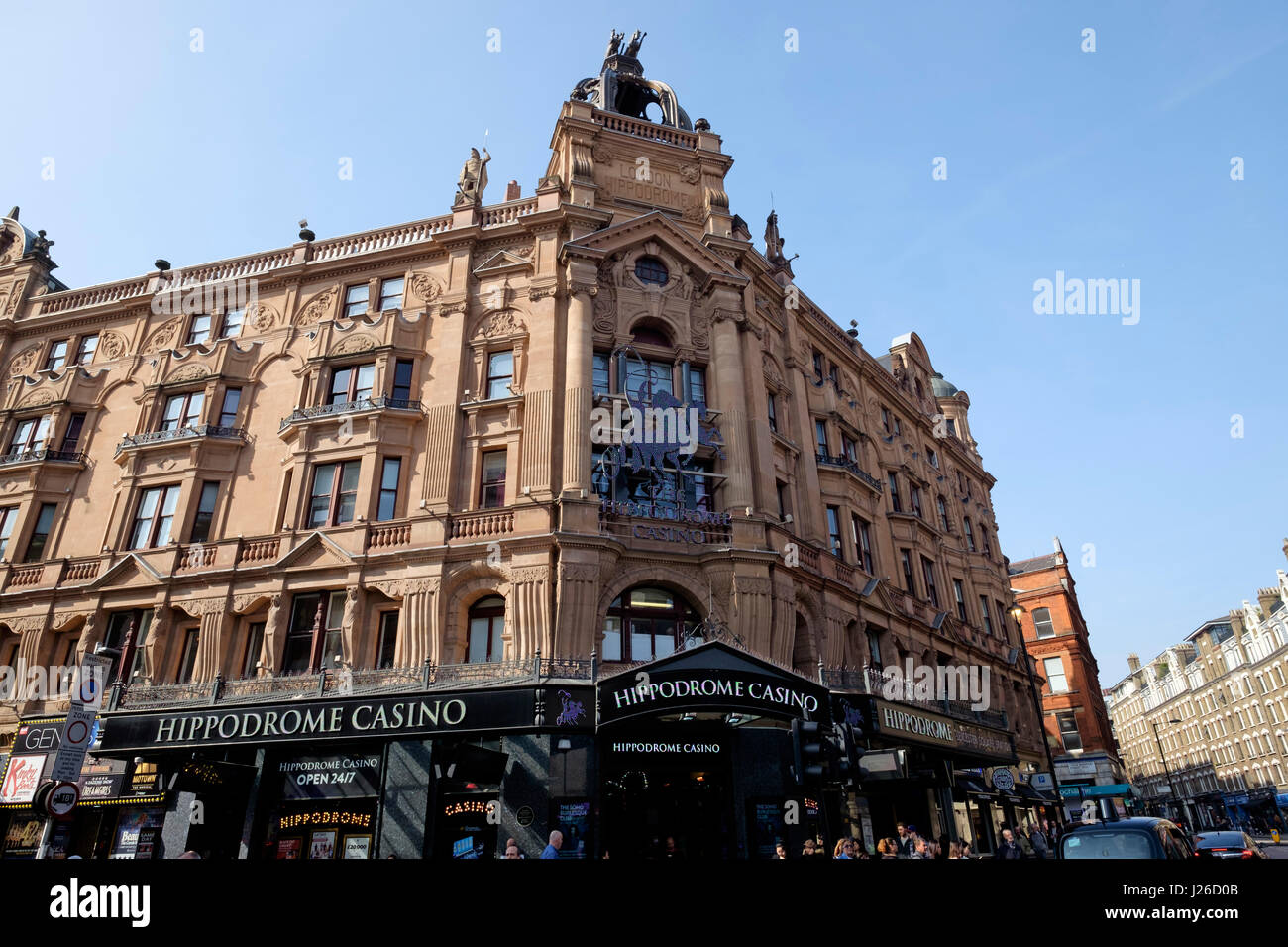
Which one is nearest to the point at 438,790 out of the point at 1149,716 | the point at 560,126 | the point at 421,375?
the point at 421,375

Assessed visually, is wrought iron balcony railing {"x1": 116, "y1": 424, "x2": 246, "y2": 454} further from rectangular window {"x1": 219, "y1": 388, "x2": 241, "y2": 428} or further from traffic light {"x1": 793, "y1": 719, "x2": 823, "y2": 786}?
traffic light {"x1": 793, "y1": 719, "x2": 823, "y2": 786}

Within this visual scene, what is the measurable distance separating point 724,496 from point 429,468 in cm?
928

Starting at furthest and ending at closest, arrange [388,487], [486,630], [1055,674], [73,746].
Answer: [1055,674] < [388,487] < [486,630] < [73,746]

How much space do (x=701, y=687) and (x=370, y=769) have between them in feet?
29.8

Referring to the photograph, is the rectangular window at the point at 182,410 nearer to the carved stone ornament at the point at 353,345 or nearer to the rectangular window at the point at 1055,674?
the carved stone ornament at the point at 353,345

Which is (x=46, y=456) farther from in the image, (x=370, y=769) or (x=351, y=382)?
(x=370, y=769)

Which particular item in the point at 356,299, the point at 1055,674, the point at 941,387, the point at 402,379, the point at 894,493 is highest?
the point at 941,387

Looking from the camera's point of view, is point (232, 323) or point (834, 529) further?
point (232, 323)

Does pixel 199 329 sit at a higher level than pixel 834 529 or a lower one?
higher

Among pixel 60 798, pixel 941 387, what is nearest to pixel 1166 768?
pixel 941 387

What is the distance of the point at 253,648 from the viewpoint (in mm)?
22484

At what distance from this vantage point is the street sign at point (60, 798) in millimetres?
12992

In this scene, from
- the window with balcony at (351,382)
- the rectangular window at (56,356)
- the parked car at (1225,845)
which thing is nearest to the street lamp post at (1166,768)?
the parked car at (1225,845)

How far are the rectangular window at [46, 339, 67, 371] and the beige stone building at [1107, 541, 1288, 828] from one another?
97010 millimetres
